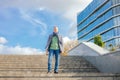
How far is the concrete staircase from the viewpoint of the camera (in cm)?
788

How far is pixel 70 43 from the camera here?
1666 inches

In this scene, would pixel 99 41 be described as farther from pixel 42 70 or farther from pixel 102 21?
pixel 102 21

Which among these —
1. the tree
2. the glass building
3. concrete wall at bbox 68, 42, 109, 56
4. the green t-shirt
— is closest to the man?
the green t-shirt

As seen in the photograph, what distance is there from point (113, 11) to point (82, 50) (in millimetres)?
46629

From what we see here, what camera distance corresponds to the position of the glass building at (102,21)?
6050 centimetres

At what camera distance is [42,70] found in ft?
36.8

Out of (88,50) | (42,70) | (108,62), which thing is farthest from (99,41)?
(108,62)

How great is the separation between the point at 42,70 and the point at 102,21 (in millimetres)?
57932

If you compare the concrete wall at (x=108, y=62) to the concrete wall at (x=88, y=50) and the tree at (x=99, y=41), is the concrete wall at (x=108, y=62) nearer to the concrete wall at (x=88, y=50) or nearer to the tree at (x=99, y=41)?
the concrete wall at (x=88, y=50)

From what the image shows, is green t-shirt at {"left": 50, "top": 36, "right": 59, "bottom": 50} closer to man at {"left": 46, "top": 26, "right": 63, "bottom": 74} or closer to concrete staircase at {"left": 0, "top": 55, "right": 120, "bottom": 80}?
man at {"left": 46, "top": 26, "right": 63, "bottom": 74}

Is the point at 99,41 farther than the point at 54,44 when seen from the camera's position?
Yes

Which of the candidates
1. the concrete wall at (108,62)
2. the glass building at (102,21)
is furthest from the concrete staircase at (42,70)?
the glass building at (102,21)

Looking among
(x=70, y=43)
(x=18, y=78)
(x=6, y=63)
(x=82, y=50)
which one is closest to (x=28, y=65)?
(x=6, y=63)

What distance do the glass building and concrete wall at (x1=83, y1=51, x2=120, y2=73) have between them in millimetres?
42791
